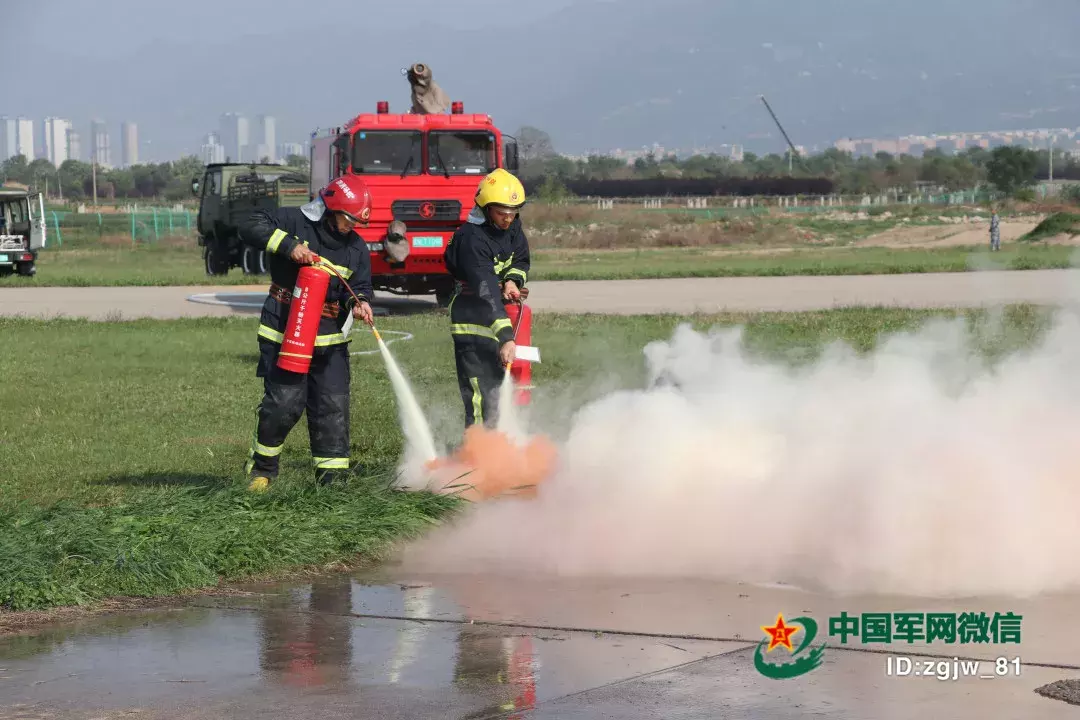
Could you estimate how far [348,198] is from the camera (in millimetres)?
8047

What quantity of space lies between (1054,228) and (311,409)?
1579 inches

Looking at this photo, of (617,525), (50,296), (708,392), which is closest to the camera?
(617,525)

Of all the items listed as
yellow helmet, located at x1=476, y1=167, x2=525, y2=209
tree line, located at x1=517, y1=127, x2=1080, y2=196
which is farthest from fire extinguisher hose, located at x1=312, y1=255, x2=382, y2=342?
tree line, located at x1=517, y1=127, x2=1080, y2=196

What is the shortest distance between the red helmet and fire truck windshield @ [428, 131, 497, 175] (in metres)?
12.7

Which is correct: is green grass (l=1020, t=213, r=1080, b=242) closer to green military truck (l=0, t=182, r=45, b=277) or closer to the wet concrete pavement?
green military truck (l=0, t=182, r=45, b=277)

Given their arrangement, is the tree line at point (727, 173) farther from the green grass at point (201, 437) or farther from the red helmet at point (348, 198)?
the red helmet at point (348, 198)

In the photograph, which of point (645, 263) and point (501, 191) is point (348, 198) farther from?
point (645, 263)

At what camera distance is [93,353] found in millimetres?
16875

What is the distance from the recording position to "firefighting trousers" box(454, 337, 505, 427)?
30.1ft

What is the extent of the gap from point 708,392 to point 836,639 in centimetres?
290

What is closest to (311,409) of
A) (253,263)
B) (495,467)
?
(495,467)

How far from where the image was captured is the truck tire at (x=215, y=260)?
30656mm

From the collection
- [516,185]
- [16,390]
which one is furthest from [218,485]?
[16,390]

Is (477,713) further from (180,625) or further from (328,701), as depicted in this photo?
(180,625)
